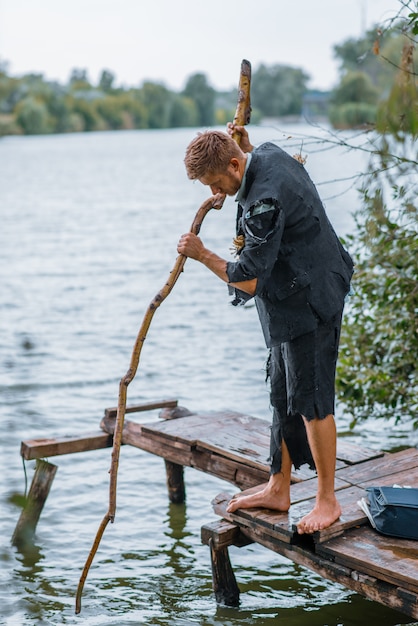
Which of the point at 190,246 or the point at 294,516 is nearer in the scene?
the point at 190,246

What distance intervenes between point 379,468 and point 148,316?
1901 mm

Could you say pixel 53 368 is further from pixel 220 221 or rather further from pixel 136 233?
pixel 220 221

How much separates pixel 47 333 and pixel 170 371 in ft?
12.1

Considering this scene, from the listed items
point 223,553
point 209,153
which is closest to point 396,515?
point 223,553

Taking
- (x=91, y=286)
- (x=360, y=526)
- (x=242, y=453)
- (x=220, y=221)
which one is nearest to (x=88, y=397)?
(x=242, y=453)

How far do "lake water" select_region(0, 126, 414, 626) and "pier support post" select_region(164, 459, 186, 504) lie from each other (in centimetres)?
8

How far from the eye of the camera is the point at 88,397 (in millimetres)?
11445

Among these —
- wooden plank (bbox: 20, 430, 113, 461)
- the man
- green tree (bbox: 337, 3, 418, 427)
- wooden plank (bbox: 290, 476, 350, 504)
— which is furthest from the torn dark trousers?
wooden plank (bbox: 20, 430, 113, 461)

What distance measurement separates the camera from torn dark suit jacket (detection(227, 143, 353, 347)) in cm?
429

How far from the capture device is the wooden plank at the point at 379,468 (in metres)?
5.52

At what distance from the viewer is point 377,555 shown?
4.44 meters

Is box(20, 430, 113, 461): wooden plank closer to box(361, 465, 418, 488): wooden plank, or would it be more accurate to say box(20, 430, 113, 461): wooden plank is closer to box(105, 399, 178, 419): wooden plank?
box(105, 399, 178, 419): wooden plank

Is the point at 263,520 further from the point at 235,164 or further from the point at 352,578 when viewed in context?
the point at 235,164

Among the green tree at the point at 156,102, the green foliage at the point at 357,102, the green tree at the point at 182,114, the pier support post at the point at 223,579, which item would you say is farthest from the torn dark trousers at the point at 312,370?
the green tree at the point at 182,114
